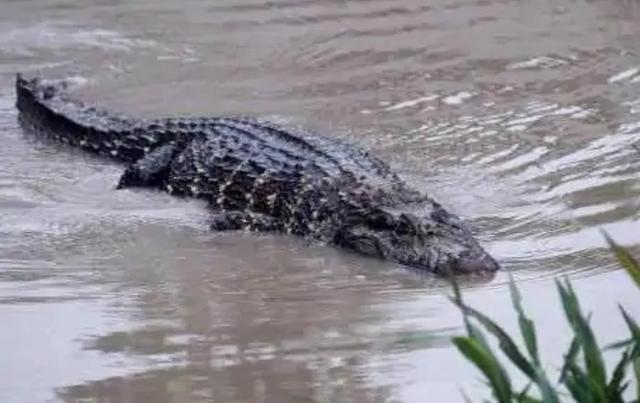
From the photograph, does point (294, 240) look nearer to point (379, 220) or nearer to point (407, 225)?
point (379, 220)

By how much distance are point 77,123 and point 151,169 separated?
839 millimetres

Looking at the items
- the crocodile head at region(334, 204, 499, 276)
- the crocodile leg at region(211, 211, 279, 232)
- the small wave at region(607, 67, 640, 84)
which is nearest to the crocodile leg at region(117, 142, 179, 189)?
the crocodile leg at region(211, 211, 279, 232)

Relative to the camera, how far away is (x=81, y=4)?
11430 mm

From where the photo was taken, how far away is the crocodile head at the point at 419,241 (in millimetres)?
5184

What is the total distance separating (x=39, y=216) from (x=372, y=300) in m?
1.78

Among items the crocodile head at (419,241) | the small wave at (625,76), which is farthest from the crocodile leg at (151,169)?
the small wave at (625,76)

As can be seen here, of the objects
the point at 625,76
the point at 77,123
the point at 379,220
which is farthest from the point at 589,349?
the point at 625,76

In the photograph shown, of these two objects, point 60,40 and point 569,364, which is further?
point 60,40

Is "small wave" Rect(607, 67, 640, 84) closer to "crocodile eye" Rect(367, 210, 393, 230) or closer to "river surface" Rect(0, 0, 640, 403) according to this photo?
"river surface" Rect(0, 0, 640, 403)

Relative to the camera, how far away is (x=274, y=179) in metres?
6.32

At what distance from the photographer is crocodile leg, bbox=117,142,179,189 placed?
6.71m

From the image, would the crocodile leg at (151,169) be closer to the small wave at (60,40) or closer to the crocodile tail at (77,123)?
the crocodile tail at (77,123)

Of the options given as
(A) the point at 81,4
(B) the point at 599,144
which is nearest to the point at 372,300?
(B) the point at 599,144

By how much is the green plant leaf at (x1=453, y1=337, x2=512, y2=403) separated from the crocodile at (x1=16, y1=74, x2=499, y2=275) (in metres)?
2.80
